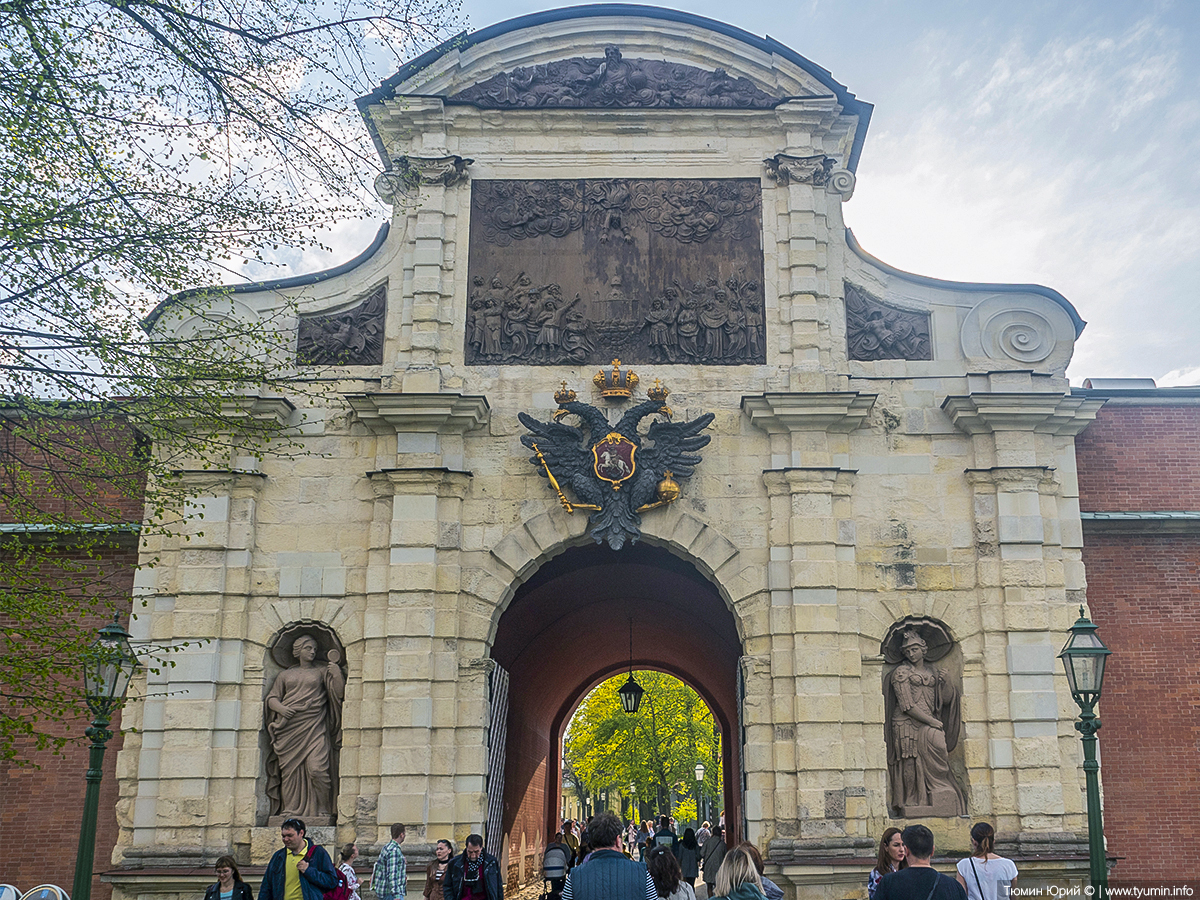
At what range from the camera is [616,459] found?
13.3 m

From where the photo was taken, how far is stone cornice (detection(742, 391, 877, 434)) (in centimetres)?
1323

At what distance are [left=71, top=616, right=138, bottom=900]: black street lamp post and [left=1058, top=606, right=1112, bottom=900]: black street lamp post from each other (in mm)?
7661

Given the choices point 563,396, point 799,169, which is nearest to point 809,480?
point 563,396

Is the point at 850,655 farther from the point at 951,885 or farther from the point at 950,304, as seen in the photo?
the point at 951,885

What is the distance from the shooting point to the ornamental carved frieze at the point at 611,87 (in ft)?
48.1

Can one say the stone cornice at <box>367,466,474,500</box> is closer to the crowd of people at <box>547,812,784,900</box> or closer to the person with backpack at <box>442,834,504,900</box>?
the person with backpack at <box>442,834,504,900</box>

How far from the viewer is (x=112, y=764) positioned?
1359 centimetres

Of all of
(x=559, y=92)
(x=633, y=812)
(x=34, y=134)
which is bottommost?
(x=633, y=812)

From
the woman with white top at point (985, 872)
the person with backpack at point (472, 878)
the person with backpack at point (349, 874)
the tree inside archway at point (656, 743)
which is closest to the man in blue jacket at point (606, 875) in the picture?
the woman with white top at point (985, 872)

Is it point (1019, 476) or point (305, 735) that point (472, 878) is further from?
point (1019, 476)

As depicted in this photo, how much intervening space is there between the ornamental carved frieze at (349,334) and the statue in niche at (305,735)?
330cm

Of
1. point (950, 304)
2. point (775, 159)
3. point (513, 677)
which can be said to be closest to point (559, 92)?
point (775, 159)

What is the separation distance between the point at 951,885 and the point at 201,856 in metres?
8.86

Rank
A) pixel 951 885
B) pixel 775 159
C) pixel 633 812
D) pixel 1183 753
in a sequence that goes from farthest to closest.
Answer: pixel 633 812 → pixel 775 159 → pixel 1183 753 → pixel 951 885
